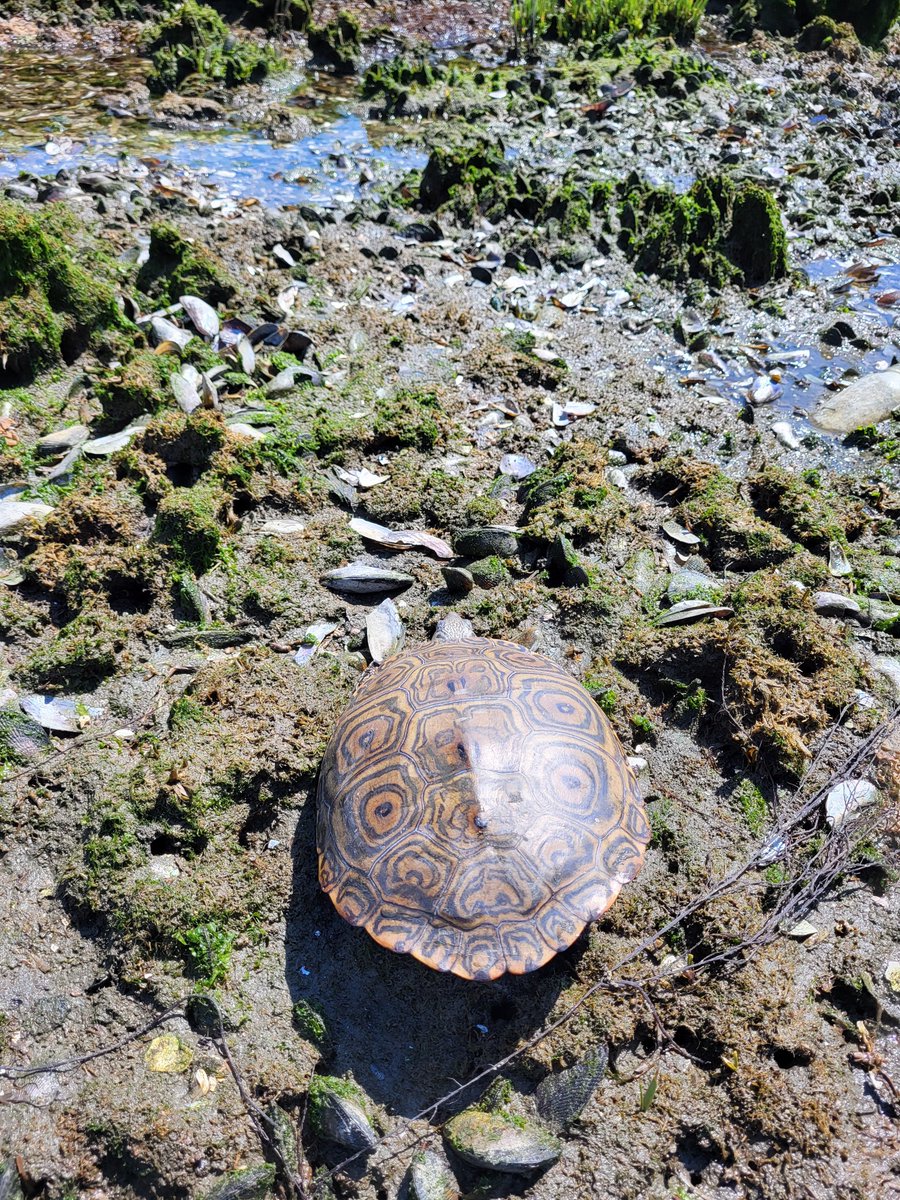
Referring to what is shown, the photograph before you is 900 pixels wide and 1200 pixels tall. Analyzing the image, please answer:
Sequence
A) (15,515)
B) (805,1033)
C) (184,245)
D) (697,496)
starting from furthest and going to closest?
(184,245) < (697,496) < (15,515) < (805,1033)

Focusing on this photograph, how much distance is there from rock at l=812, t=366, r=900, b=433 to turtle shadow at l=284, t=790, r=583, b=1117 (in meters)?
5.04

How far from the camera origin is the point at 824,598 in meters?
5.00

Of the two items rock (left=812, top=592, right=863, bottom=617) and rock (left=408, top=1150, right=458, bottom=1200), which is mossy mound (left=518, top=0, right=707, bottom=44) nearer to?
rock (left=812, top=592, right=863, bottom=617)

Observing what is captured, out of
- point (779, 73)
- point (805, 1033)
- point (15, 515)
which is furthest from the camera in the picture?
point (779, 73)

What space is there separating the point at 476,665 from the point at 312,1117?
194cm

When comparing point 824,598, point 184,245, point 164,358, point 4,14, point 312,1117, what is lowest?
point 312,1117

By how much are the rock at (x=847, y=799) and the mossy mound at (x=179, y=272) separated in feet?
19.3

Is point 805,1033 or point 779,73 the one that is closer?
point 805,1033

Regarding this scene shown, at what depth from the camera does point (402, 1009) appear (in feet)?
11.3

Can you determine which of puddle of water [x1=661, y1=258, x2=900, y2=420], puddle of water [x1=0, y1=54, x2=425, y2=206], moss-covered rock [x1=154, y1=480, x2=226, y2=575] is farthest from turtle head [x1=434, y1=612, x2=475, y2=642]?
puddle of water [x1=0, y1=54, x2=425, y2=206]

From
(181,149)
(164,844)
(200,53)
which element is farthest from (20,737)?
(200,53)

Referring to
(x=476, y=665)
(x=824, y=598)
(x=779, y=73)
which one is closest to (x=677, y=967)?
(x=476, y=665)

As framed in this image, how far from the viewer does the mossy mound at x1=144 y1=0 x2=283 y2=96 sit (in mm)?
11633

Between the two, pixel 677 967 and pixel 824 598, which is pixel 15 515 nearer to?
pixel 677 967
